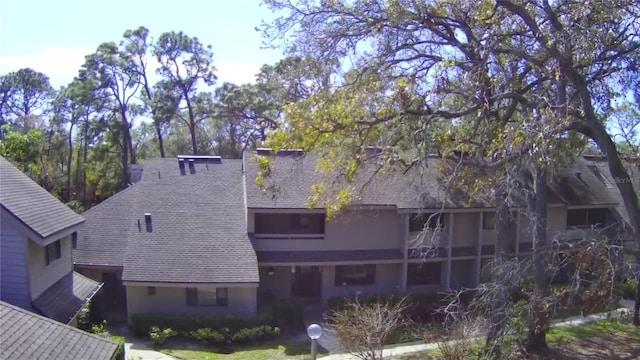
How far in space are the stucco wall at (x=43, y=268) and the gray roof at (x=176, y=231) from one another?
4.04 m

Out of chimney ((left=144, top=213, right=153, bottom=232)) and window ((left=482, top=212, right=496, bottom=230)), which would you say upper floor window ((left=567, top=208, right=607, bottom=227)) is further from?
chimney ((left=144, top=213, right=153, bottom=232))

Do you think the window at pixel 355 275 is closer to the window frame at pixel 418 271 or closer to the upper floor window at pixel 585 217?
the window frame at pixel 418 271

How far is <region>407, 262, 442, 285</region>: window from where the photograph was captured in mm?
25281

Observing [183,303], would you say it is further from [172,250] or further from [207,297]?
[172,250]

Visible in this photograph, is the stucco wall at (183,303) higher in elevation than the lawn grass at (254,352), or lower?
higher

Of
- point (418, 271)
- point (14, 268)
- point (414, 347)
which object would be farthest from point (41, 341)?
point (418, 271)

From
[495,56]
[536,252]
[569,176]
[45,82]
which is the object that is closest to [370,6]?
[495,56]

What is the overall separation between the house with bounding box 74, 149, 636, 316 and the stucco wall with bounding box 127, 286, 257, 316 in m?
0.04

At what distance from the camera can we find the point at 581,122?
13.4 meters

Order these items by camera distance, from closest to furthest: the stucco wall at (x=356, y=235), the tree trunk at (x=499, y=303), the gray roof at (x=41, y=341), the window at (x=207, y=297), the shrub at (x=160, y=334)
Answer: the gray roof at (x=41, y=341) → the tree trunk at (x=499, y=303) → the shrub at (x=160, y=334) → the window at (x=207, y=297) → the stucco wall at (x=356, y=235)

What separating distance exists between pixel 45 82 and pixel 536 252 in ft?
165

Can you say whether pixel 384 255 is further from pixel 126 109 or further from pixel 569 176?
pixel 126 109

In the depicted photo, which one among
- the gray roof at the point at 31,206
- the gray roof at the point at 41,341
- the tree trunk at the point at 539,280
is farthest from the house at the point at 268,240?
the gray roof at the point at 41,341

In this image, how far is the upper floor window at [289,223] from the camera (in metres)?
23.6
